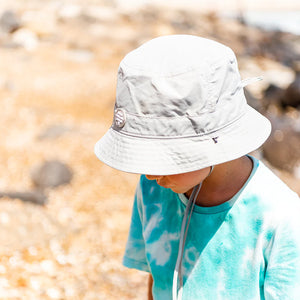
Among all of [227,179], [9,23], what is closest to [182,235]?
[227,179]

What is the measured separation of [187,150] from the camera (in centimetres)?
121

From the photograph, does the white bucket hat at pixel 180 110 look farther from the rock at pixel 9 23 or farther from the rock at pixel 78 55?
the rock at pixel 9 23

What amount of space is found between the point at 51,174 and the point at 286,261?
4.83 m

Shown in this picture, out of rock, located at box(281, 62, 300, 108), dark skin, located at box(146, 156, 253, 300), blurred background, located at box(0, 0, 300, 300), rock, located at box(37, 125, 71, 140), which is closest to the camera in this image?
dark skin, located at box(146, 156, 253, 300)

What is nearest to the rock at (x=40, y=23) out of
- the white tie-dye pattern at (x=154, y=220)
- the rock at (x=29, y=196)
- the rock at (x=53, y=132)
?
the rock at (x=53, y=132)

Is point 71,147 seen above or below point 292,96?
above

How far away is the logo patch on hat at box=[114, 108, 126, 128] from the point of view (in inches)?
48.3

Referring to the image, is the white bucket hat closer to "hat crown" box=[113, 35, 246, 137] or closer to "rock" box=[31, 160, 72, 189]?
"hat crown" box=[113, 35, 246, 137]

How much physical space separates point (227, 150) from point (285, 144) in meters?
6.12

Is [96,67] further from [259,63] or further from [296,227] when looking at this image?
[296,227]

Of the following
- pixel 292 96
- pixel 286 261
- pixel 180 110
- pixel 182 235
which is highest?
pixel 180 110

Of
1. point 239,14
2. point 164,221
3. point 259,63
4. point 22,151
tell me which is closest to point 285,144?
point 22,151

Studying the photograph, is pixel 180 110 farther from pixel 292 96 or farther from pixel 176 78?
pixel 292 96

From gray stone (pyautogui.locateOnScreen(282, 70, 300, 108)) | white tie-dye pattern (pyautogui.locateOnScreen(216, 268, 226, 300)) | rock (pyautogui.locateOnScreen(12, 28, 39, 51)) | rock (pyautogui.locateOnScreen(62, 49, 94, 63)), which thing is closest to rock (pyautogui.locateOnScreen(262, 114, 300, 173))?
gray stone (pyautogui.locateOnScreen(282, 70, 300, 108))
